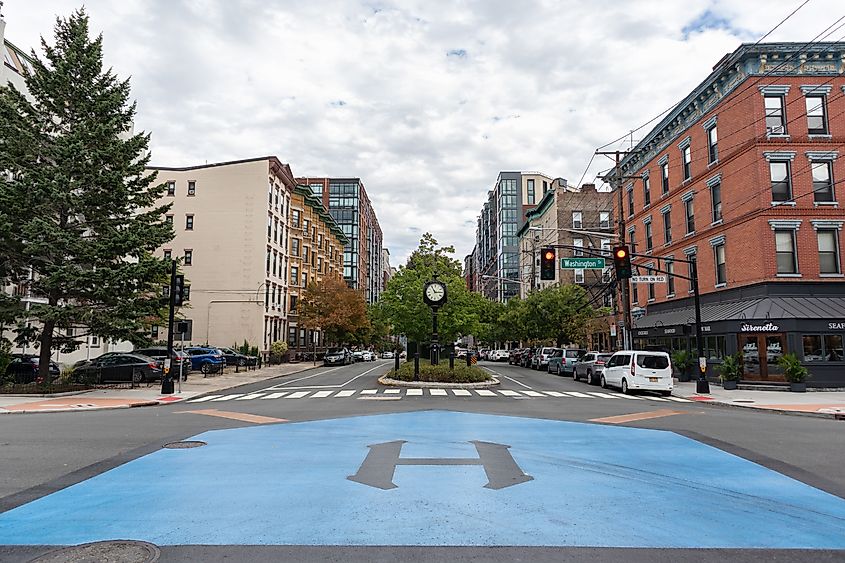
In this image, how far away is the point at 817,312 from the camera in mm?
25547

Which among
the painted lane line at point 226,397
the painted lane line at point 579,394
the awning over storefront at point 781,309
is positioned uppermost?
the awning over storefront at point 781,309

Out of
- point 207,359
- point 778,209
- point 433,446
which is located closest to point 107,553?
point 433,446

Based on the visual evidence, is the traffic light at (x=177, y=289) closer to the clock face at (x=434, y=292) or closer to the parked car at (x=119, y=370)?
the parked car at (x=119, y=370)

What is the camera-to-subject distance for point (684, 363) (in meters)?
30.1

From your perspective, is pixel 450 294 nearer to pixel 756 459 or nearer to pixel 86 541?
pixel 756 459

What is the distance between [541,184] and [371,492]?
345ft

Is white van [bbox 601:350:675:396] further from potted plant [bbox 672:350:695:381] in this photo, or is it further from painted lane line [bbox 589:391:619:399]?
potted plant [bbox 672:350:695:381]

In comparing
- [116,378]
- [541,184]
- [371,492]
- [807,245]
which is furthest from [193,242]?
[541,184]

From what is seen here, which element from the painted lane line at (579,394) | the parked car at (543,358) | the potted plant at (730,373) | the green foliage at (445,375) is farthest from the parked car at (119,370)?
the parked car at (543,358)

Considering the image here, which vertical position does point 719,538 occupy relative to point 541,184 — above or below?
below

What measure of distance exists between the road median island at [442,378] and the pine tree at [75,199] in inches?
461

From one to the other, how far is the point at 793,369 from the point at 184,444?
23860mm

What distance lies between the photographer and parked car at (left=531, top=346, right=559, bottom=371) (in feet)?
144

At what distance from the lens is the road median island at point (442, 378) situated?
26.9 m
